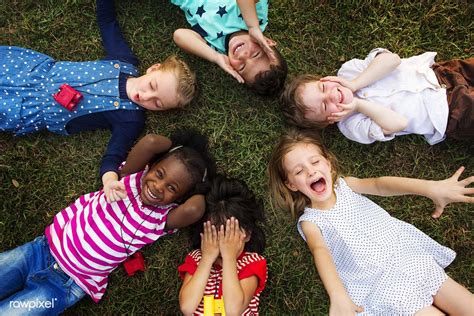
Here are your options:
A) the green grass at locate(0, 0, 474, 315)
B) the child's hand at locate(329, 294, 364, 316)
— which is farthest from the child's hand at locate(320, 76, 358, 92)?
the child's hand at locate(329, 294, 364, 316)

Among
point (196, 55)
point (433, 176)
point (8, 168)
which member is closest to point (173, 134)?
point (196, 55)

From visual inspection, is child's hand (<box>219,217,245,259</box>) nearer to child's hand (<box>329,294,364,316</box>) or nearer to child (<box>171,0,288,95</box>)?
child's hand (<box>329,294,364,316</box>)

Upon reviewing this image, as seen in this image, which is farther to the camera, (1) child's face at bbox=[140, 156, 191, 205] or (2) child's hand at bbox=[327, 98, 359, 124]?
(2) child's hand at bbox=[327, 98, 359, 124]

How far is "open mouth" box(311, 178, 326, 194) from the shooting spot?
9.22ft

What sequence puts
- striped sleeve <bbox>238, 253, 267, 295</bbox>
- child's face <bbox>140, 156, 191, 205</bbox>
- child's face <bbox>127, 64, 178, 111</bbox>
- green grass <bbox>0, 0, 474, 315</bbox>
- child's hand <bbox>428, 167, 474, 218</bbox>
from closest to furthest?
1. child's hand <bbox>428, 167, 474, 218</bbox>
2. child's face <bbox>140, 156, 191, 205</bbox>
3. striped sleeve <bbox>238, 253, 267, 295</bbox>
4. child's face <bbox>127, 64, 178, 111</bbox>
5. green grass <bbox>0, 0, 474, 315</bbox>

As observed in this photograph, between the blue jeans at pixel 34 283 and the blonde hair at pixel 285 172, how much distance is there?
1486mm

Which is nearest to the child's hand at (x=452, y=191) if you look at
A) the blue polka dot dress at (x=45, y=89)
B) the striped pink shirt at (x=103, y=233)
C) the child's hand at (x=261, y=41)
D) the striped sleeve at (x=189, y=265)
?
the child's hand at (x=261, y=41)

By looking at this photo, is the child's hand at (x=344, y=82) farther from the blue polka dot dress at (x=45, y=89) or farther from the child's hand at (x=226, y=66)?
the blue polka dot dress at (x=45, y=89)

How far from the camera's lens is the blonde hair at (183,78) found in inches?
121

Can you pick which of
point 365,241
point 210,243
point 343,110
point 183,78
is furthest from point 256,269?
point 183,78

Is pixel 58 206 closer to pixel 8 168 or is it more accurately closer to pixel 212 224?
pixel 8 168

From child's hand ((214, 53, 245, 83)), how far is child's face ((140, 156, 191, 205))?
2.30 feet

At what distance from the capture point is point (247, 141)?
10.9 feet

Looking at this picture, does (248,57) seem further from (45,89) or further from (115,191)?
(45,89)
